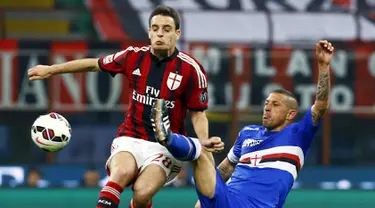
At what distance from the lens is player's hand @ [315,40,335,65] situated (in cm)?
851

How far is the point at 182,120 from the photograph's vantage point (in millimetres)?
8867

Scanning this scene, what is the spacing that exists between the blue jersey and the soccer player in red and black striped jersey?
50cm

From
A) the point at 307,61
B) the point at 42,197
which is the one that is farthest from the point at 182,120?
the point at 307,61

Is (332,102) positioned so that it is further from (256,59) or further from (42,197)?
(42,197)

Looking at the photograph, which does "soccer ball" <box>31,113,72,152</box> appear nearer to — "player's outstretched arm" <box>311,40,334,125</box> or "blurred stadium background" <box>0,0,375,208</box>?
"player's outstretched arm" <box>311,40,334,125</box>

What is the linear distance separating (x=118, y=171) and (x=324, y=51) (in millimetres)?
1779

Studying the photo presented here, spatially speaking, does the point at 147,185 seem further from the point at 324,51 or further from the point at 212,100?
the point at 212,100

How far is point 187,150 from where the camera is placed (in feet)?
27.2

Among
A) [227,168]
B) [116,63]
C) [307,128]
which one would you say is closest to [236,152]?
[227,168]

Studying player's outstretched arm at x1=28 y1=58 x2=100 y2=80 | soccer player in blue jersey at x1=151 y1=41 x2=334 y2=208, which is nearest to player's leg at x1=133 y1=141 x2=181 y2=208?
soccer player in blue jersey at x1=151 y1=41 x2=334 y2=208

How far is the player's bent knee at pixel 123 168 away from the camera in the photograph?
8.52 m

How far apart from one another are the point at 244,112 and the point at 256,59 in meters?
0.91

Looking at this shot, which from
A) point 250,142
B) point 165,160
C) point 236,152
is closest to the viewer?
point 165,160

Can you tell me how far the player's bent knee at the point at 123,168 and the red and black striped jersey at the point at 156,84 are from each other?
24 centimetres
